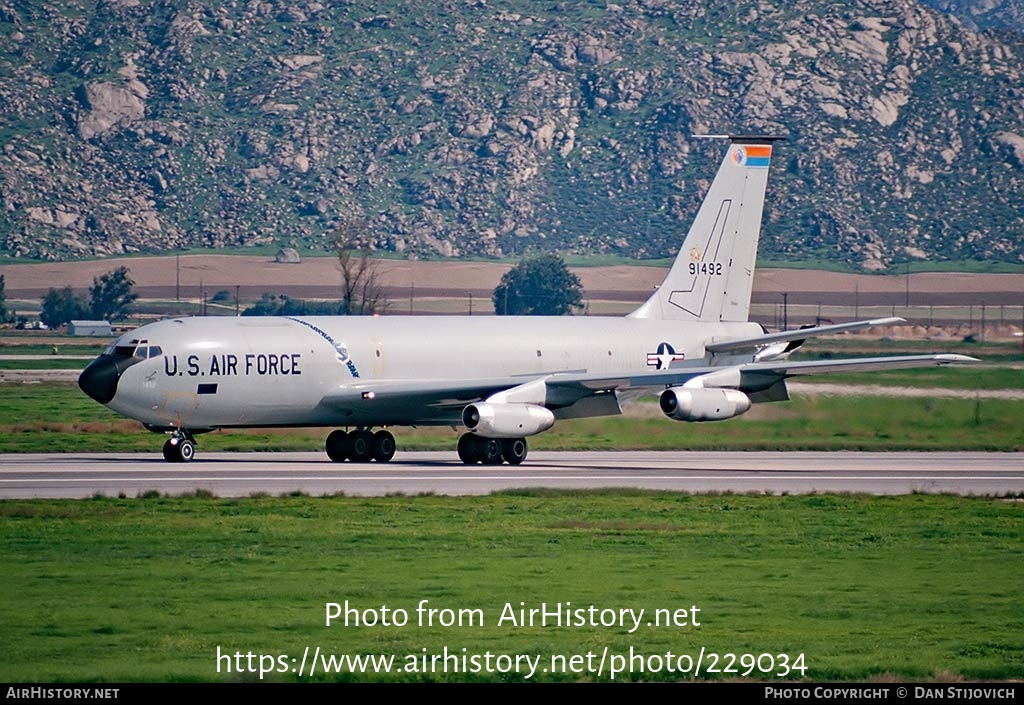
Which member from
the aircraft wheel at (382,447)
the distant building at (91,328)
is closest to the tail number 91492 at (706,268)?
the aircraft wheel at (382,447)

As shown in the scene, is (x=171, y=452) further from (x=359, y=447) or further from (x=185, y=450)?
(x=359, y=447)

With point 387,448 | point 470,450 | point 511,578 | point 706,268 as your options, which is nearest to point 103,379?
point 387,448

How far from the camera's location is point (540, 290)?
169375 millimetres

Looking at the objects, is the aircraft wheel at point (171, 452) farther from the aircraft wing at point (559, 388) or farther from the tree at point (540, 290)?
the tree at point (540, 290)

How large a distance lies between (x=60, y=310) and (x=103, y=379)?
117 metres

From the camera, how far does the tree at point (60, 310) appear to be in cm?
16038

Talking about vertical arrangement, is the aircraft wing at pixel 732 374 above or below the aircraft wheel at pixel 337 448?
above

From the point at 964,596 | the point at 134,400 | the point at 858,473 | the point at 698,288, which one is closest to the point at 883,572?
the point at 964,596

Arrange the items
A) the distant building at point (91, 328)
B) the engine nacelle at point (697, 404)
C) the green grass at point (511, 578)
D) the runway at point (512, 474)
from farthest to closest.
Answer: the distant building at point (91, 328)
the engine nacelle at point (697, 404)
the runway at point (512, 474)
the green grass at point (511, 578)

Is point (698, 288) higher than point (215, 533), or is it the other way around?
point (698, 288)

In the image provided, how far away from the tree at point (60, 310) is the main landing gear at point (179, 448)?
376 feet

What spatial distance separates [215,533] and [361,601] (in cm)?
812

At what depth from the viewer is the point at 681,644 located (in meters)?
21.5

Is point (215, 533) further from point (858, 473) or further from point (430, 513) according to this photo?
point (858, 473)
